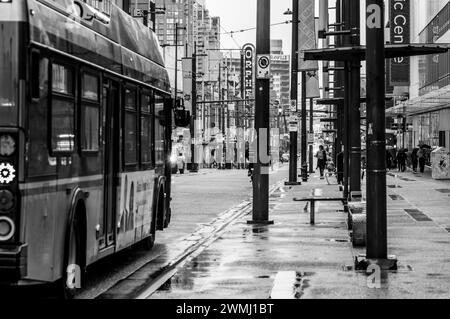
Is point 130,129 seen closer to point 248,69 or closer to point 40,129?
point 40,129

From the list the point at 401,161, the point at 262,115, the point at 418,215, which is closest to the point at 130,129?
the point at 262,115

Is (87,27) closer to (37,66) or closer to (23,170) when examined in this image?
(37,66)

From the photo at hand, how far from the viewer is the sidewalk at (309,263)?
34.3 feet

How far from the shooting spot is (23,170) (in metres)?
8.20

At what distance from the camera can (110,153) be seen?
458 inches

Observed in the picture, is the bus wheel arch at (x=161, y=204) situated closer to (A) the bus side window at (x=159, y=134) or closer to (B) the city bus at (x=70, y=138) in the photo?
(A) the bus side window at (x=159, y=134)

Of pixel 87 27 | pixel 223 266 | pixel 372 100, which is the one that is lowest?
pixel 223 266

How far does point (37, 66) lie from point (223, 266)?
5159 mm

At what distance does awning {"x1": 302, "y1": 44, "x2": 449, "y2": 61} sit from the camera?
1495 cm

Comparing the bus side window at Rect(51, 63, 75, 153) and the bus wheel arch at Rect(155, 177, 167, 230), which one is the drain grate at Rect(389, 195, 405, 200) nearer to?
the bus wheel arch at Rect(155, 177, 167, 230)

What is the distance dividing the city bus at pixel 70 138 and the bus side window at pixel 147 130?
0.02 metres

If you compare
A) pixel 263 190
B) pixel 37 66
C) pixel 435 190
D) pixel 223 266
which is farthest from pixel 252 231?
pixel 435 190

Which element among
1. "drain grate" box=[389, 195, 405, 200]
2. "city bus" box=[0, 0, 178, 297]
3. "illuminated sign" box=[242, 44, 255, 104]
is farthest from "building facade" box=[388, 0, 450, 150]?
"city bus" box=[0, 0, 178, 297]

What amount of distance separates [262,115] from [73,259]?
10.3 m
